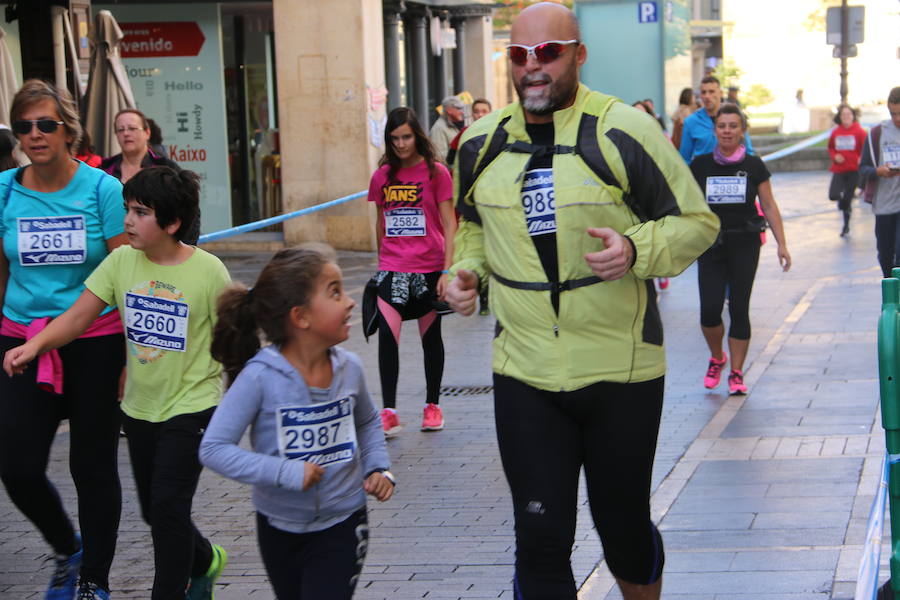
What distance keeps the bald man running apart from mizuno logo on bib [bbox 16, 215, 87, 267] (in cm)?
162

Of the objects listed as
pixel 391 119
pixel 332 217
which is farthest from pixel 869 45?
pixel 391 119

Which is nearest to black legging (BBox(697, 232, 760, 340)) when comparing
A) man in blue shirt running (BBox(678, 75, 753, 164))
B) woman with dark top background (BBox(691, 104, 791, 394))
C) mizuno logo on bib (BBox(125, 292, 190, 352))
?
woman with dark top background (BBox(691, 104, 791, 394))

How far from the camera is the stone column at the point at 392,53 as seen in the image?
73.4 feet

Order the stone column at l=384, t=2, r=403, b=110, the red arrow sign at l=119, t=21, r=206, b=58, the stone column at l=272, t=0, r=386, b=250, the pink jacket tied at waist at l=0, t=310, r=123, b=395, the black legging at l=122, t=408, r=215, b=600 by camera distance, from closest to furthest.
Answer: the black legging at l=122, t=408, r=215, b=600 → the pink jacket tied at waist at l=0, t=310, r=123, b=395 → the stone column at l=272, t=0, r=386, b=250 → the red arrow sign at l=119, t=21, r=206, b=58 → the stone column at l=384, t=2, r=403, b=110

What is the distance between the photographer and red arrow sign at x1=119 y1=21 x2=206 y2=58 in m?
18.6

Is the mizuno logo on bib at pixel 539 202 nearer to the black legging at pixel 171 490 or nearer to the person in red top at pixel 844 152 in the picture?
the black legging at pixel 171 490

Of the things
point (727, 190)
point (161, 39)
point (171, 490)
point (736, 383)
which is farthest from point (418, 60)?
point (171, 490)

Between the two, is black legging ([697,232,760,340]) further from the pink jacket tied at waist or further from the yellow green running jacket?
the yellow green running jacket

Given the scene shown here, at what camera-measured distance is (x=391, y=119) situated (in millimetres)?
8102

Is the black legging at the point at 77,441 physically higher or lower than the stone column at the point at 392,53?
lower

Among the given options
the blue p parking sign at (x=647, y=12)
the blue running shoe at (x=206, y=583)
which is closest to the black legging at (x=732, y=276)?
the blue running shoe at (x=206, y=583)

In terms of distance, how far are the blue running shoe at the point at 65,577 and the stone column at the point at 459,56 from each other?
22.6m

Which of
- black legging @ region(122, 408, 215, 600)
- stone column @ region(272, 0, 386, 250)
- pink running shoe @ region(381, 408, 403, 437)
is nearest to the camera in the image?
black legging @ region(122, 408, 215, 600)

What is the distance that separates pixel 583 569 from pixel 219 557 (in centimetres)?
141
